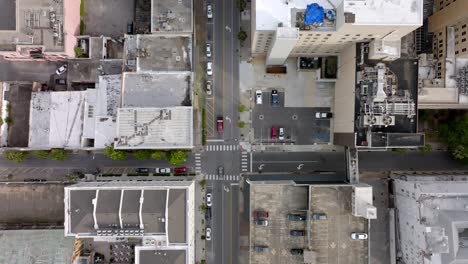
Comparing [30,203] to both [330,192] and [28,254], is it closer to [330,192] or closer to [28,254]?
[28,254]

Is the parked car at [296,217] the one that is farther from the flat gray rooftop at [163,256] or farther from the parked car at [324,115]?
the parked car at [324,115]

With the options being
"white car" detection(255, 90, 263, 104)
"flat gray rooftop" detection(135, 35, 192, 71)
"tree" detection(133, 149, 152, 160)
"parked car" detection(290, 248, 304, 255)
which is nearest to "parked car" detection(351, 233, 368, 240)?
"parked car" detection(290, 248, 304, 255)

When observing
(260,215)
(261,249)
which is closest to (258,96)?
(260,215)

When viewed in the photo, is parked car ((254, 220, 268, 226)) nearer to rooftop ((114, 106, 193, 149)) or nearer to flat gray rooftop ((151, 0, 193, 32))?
rooftop ((114, 106, 193, 149))

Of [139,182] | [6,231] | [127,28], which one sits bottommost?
[6,231]

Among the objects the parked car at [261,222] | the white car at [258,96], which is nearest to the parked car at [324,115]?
the white car at [258,96]

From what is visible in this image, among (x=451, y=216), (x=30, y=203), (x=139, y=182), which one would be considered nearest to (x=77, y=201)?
(x=139, y=182)
